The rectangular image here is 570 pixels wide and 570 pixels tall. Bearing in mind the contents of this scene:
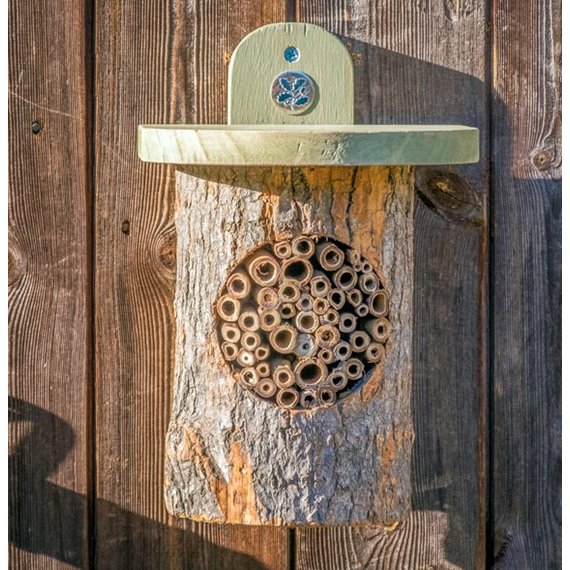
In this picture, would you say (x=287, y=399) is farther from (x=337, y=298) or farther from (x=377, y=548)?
(x=377, y=548)

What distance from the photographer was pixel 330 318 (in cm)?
123

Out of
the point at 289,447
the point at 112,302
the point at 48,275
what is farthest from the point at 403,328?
the point at 48,275

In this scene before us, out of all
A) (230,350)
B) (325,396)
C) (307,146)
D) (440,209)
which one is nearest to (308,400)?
(325,396)

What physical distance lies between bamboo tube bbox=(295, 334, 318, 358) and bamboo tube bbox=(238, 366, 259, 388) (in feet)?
0.21

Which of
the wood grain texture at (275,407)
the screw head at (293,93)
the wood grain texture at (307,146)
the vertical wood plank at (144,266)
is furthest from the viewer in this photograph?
the vertical wood plank at (144,266)

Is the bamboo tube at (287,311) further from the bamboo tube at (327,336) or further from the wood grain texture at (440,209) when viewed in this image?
the wood grain texture at (440,209)

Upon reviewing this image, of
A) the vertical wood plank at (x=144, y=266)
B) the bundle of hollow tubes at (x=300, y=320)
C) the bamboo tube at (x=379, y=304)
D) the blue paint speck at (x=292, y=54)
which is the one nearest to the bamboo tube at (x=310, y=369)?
the bundle of hollow tubes at (x=300, y=320)

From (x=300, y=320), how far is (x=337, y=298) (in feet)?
0.19

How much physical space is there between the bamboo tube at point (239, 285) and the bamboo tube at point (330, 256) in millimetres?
101

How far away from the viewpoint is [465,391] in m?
1.55

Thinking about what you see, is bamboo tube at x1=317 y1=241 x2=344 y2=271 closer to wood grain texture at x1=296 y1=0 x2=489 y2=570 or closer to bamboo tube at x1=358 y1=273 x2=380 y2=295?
bamboo tube at x1=358 y1=273 x2=380 y2=295

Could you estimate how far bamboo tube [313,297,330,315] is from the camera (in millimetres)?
1229

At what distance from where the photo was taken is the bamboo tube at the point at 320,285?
1230 millimetres

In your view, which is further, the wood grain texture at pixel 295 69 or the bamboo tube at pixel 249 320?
the wood grain texture at pixel 295 69
